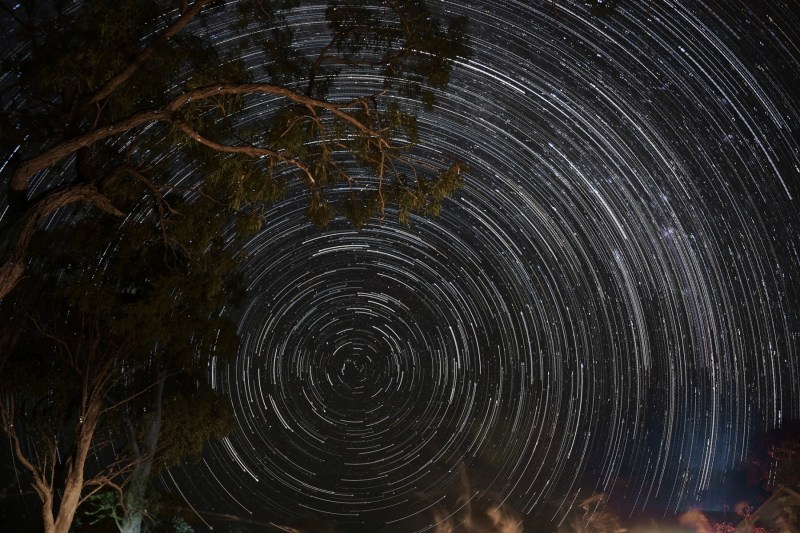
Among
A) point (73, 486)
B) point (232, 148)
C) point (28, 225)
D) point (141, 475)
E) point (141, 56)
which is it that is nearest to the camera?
point (28, 225)

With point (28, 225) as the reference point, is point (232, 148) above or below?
above

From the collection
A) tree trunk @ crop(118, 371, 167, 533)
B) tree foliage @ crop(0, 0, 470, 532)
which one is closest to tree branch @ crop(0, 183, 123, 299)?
tree foliage @ crop(0, 0, 470, 532)

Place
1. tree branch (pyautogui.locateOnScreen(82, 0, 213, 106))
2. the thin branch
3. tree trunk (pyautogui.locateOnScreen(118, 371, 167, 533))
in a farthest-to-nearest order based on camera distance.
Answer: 1. tree trunk (pyautogui.locateOnScreen(118, 371, 167, 533))
2. tree branch (pyautogui.locateOnScreen(82, 0, 213, 106))
3. the thin branch

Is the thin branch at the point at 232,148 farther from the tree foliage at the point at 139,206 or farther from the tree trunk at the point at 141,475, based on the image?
the tree trunk at the point at 141,475

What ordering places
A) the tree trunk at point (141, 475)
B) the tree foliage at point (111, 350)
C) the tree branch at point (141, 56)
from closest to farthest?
the tree branch at point (141, 56) < the tree foliage at point (111, 350) < the tree trunk at point (141, 475)

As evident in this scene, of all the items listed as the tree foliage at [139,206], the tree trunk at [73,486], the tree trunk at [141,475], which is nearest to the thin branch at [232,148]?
the tree foliage at [139,206]

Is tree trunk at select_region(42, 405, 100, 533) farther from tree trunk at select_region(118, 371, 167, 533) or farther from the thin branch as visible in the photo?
the thin branch

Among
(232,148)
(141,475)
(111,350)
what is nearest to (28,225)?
(232,148)

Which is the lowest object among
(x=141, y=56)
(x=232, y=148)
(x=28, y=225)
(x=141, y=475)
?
(x=141, y=475)

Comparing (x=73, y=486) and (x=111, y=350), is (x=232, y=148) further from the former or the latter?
(x=73, y=486)

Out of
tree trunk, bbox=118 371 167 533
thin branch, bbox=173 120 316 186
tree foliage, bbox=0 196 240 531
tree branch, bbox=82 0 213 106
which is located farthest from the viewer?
tree trunk, bbox=118 371 167 533

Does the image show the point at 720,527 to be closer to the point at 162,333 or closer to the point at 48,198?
the point at 162,333
